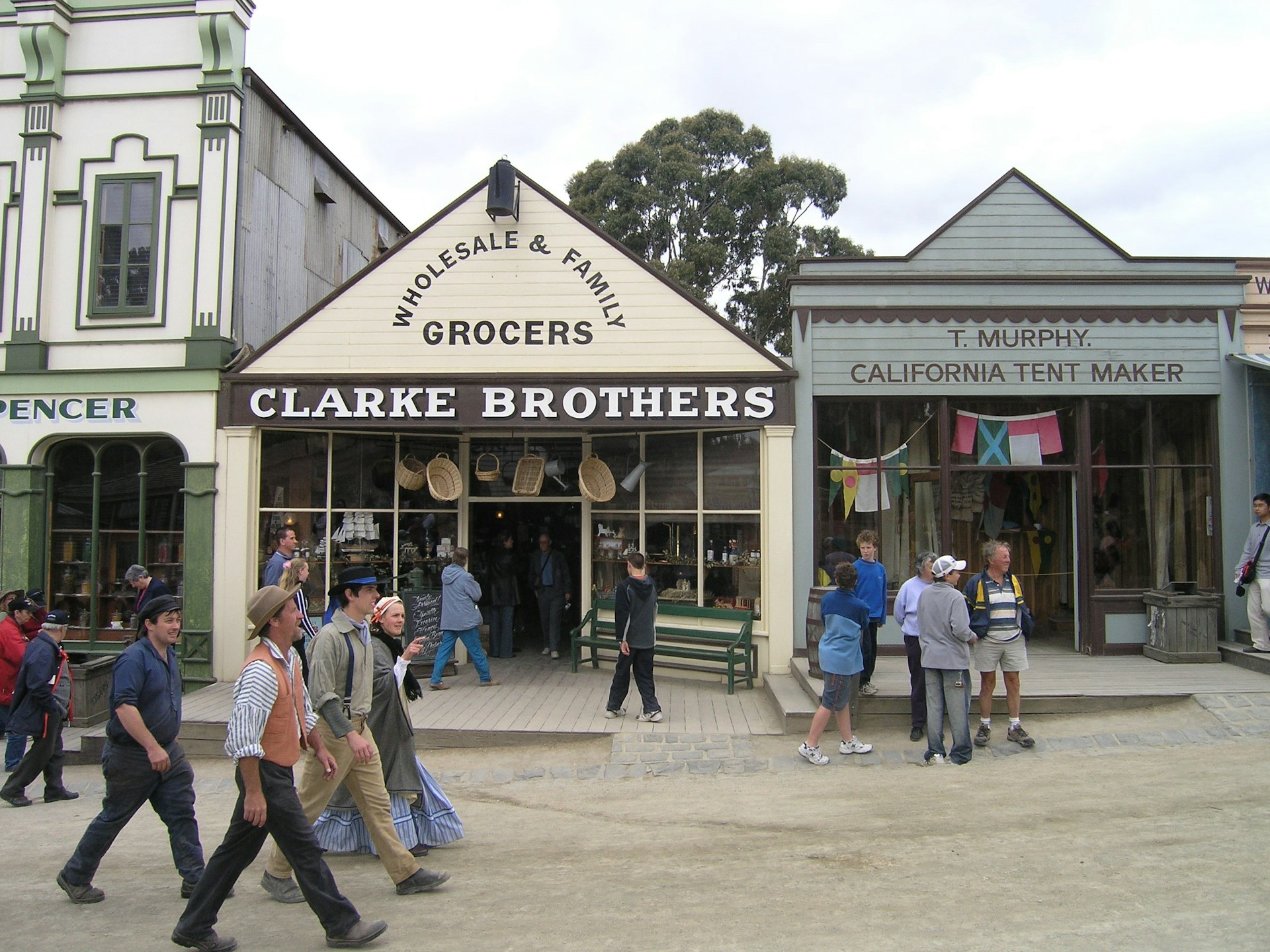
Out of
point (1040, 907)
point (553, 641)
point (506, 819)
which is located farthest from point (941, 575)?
point (553, 641)

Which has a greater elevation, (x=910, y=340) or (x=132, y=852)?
(x=910, y=340)

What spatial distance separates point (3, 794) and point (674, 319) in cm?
810

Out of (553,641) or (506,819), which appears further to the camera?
(553,641)

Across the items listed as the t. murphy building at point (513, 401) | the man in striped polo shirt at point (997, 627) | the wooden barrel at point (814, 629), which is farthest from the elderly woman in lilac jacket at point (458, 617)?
the man in striped polo shirt at point (997, 627)

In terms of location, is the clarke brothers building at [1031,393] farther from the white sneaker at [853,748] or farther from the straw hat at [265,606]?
the straw hat at [265,606]

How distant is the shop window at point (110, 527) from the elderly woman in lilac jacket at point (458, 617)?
12.7 feet

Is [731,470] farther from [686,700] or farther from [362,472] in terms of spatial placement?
[362,472]

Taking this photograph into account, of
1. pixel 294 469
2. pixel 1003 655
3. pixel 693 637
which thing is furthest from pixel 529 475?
pixel 1003 655

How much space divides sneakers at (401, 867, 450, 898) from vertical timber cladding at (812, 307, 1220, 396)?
765 cm

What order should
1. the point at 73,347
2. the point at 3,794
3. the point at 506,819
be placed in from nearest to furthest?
1. the point at 506,819
2. the point at 3,794
3. the point at 73,347

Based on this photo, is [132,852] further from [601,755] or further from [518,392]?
[518,392]

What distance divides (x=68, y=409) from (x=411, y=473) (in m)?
4.43

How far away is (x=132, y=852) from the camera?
6.48 meters

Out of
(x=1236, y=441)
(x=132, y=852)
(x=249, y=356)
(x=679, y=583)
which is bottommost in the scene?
(x=132, y=852)
